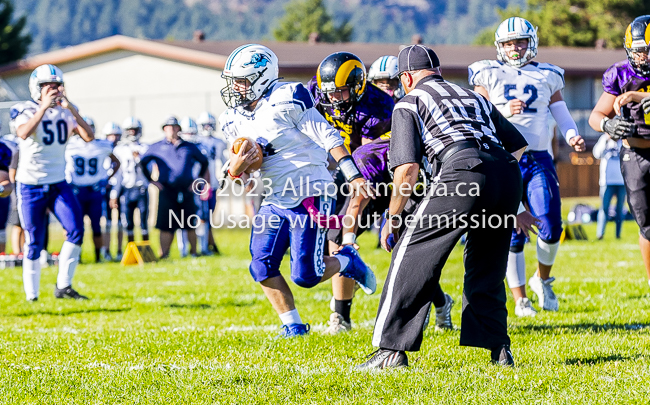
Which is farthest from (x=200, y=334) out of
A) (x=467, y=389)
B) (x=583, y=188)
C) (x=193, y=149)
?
(x=583, y=188)

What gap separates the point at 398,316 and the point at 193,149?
836 cm

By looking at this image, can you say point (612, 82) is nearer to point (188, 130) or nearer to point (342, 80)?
point (342, 80)

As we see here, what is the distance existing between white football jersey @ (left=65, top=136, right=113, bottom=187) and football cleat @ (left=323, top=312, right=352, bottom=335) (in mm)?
6536

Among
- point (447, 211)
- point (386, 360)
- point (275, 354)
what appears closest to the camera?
point (447, 211)

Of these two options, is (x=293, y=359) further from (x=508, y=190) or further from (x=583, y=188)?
(x=583, y=188)

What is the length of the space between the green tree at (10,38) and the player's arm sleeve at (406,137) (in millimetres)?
37480

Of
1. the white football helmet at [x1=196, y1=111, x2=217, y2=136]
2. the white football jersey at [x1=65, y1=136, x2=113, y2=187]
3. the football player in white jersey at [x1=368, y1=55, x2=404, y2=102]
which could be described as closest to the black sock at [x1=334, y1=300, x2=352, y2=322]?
the football player in white jersey at [x1=368, y1=55, x2=404, y2=102]

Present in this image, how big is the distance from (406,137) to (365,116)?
4.93ft

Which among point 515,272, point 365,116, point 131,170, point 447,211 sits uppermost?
point 365,116

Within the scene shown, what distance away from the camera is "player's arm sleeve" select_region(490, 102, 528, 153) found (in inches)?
166

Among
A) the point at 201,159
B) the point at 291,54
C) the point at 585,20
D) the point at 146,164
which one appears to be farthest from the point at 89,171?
the point at 585,20

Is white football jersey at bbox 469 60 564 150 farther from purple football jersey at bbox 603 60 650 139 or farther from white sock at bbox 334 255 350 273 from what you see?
white sock at bbox 334 255 350 273

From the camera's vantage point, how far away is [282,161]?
5043 millimetres

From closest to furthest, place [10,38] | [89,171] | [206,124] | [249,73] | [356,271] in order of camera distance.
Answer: [249,73]
[356,271]
[89,171]
[206,124]
[10,38]
